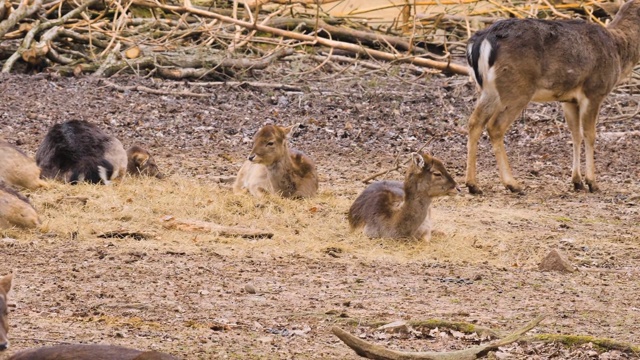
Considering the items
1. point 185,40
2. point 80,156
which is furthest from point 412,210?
point 185,40

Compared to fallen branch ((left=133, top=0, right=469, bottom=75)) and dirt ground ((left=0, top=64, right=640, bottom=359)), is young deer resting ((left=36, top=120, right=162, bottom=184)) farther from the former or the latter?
fallen branch ((left=133, top=0, right=469, bottom=75))

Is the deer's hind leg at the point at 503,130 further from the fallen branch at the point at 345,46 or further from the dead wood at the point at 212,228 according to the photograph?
the fallen branch at the point at 345,46

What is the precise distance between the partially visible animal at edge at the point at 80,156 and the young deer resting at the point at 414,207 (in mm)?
2922

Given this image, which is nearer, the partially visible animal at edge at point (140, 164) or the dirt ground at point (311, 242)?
the dirt ground at point (311, 242)

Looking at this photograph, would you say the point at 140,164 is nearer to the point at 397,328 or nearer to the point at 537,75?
the point at 537,75

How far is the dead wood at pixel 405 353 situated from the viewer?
607cm

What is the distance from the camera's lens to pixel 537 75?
44.8 feet

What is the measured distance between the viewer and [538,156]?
1584cm

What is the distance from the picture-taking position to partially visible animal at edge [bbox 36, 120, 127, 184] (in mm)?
12109

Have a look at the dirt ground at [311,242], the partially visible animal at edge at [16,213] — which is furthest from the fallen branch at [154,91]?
the partially visible animal at edge at [16,213]

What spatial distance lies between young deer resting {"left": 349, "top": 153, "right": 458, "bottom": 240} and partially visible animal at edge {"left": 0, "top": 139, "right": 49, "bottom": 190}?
10.7 feet

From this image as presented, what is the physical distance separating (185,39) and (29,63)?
2.80 meters

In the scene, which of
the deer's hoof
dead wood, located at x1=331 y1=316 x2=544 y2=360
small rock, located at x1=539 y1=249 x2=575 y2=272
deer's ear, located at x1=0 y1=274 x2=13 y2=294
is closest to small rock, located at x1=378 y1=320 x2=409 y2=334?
dead wood, located at x1=331 y1=316 x2=544 y2=360

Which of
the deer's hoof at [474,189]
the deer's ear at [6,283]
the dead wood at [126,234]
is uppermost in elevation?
the deer's ear at [6,283]
